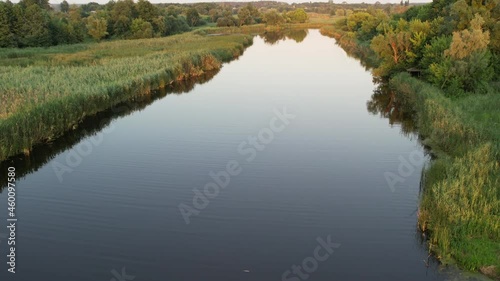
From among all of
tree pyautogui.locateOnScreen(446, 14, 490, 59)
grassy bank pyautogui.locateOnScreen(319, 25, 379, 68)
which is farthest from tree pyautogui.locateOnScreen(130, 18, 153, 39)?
tree pyautogui.locateOnScreen(446, 14, 490, 59)

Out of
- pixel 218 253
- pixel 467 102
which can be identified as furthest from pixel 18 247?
pixel 467 102

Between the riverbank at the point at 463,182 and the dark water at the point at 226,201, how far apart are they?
64cm

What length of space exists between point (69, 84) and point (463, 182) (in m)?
Result: 20.1

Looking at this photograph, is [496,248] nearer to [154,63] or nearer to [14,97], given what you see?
[14,97]

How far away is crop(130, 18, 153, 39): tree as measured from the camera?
232 feet

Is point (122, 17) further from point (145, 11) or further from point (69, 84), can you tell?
point (69, 84)

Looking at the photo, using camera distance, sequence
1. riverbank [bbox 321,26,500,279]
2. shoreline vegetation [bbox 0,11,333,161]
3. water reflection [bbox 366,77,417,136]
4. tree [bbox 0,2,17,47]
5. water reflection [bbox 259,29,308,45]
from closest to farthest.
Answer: riverbank [bbox 321,26,500,279]
shoreline vegetation [bbox 0,11,333,161]
water reflection [bbox 366,77,417,136]
tree [bbox 0,2,17,47]
water reflection [bbox 259,29,308,45]

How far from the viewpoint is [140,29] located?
237 feet

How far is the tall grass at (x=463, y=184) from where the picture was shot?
35.0 ft

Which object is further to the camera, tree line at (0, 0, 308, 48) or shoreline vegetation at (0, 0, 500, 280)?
tree line at (0, 0, 308, 48)

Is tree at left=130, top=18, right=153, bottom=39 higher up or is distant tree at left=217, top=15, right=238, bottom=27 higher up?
distant tree at left=217, top=15, right=238, bottom=27

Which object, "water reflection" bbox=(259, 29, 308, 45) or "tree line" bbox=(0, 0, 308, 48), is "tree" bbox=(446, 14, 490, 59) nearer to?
"tree line" bbox=(0, 0, 308, 48)

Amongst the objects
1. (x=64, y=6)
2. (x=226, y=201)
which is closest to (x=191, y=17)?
(x=64, y=6)

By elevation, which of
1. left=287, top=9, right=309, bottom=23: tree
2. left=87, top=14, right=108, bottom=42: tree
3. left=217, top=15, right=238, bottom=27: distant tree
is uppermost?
left=287, top=9, right=309, bottom=23: tree
